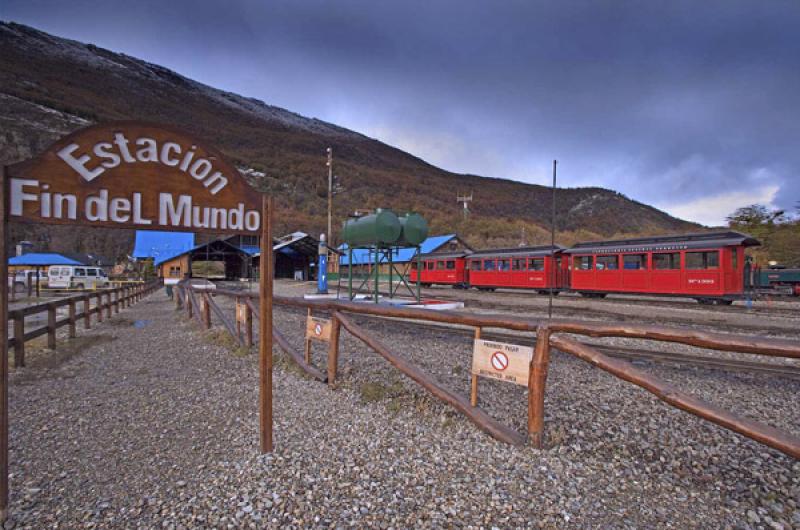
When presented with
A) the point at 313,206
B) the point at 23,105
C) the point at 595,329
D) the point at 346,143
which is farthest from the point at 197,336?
the point at 346,143

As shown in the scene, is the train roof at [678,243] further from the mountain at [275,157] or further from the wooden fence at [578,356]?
the mountain at [275,157]

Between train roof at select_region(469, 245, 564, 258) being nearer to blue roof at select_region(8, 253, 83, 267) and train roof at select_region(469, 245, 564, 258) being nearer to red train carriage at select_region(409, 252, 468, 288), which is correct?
red train carriage at select_region(409, 252, 468, 288)

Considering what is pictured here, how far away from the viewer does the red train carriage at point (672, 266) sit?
16453mm

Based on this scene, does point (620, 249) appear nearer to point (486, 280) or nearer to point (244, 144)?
point (486, 280)

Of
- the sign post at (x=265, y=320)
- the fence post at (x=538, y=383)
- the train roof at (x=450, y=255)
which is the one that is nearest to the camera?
the sign post at (x=265, y=320)

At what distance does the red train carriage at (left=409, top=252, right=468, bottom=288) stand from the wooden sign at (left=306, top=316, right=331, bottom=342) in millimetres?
23837

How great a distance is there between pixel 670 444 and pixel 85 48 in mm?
216714

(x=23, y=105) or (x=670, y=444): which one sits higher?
(x=23, y=105)

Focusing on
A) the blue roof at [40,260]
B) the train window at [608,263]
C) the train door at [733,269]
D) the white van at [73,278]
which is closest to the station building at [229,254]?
the white van at [73,278]

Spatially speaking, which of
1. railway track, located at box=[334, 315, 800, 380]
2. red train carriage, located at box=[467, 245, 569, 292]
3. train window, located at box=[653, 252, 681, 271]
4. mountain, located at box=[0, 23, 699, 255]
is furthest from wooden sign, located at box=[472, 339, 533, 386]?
mountain, located at box=[0, 23, 699, 255]

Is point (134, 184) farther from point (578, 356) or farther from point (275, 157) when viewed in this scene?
point (275, 157)

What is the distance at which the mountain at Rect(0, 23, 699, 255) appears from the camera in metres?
71.8

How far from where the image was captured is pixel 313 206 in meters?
84.1

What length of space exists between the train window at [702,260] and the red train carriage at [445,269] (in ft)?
47.2
